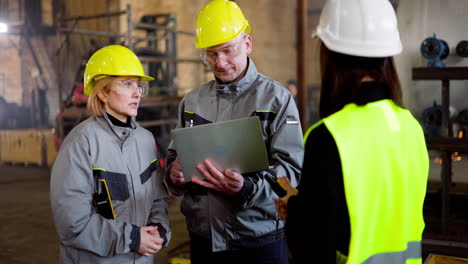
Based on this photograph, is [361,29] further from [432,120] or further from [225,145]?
[432,120]

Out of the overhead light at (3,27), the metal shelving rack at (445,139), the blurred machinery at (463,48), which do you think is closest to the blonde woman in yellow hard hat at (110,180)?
the metal shelving rack at (445,139)

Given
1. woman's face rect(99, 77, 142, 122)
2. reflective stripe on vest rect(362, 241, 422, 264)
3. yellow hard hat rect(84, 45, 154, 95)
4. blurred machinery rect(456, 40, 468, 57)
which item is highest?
blurred machinery rect(456, 40, 468, 57)

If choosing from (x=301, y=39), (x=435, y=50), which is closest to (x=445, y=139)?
(x=435, y=50)

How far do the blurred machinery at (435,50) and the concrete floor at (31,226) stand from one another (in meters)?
3.35

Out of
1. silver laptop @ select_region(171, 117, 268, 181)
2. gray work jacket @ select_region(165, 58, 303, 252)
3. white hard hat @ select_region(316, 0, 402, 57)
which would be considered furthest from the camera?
gray work jacket @ select_region(165, 58, 303, 252)

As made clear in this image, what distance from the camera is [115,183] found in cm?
214

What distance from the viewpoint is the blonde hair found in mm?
2250

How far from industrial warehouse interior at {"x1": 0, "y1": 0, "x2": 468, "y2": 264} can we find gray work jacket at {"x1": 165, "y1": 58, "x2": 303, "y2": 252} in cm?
28

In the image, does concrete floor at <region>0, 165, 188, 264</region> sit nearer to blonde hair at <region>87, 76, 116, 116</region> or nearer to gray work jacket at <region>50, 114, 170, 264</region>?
gray work jacket at <region>50, 114, 170, 264</region>

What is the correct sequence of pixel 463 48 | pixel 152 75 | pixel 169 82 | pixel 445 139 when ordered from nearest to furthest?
pixel 445 139 → pixel 463 48 → pixel 152 75 → pixel 169 82

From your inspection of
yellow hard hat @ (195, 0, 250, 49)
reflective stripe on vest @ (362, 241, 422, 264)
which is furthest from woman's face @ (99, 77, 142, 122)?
reflective stripe on vest @ (362, 241, 422, 264)

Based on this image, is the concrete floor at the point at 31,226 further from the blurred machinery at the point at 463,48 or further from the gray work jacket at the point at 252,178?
the blurred machinery at the point at 463,48

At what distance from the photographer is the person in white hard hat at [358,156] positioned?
135 cm

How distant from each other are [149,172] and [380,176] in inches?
49.6
